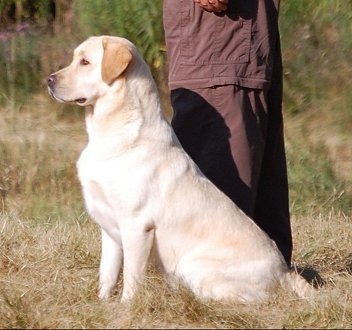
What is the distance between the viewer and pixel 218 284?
4.72 m

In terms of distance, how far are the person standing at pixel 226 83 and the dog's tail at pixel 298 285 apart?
0.50 metres

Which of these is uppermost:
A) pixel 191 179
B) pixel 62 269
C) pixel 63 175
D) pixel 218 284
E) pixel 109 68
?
pixel 109 68

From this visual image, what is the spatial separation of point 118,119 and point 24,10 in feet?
21.6

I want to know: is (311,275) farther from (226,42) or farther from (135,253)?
(226,42)

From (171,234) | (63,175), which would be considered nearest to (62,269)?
(171,234)

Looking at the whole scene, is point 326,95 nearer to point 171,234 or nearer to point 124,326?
point 171,234

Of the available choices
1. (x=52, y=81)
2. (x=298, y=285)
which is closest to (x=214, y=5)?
(x=52, y=81)

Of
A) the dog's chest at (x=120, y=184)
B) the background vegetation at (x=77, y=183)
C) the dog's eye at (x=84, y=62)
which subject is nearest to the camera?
the background vegetation at (x=77, y=183)

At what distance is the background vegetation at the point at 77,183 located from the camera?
Answer: 4.47 m

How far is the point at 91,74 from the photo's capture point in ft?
15.7

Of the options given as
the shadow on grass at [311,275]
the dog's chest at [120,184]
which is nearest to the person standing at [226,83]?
the shadow on grass at [311,275]

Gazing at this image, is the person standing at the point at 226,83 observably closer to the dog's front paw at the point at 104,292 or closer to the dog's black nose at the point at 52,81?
the dog's black nose at the point at 52,81

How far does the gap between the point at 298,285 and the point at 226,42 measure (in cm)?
115

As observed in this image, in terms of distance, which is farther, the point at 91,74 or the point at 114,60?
the point at 91,74
